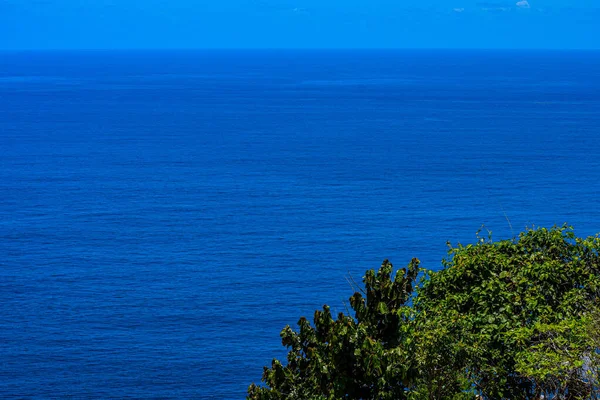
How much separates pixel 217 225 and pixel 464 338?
277ft

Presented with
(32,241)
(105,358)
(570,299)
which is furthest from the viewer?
(32,241)

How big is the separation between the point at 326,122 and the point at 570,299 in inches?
6581

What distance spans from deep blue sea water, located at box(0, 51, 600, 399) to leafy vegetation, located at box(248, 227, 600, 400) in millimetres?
38564

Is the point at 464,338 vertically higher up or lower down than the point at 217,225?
lower down

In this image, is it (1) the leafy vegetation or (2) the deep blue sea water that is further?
Result: (2) the deep blue sea water

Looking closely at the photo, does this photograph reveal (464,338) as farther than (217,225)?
No

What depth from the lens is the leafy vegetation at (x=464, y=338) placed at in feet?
65.8

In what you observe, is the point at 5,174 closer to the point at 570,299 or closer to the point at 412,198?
the point at 412,198

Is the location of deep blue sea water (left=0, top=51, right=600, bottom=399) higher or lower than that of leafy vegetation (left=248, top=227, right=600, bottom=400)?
higher

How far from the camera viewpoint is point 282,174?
129 metres

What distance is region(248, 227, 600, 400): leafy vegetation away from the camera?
20062mm

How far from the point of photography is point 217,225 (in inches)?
4114

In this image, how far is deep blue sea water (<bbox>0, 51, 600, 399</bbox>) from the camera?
6869 cm

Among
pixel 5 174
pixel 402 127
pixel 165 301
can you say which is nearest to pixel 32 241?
pixel 165 301
